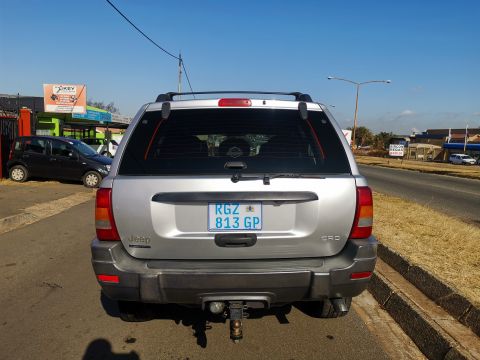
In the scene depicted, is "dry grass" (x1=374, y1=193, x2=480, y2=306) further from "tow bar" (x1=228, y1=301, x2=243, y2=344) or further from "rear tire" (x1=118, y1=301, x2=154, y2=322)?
"rear tire" (x1=118, y1=301, x2=154, y2=322)

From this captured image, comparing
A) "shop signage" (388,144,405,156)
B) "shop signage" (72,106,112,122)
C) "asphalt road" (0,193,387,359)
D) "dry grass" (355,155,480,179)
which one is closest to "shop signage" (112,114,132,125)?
"shop signage" (72,106,112,122)

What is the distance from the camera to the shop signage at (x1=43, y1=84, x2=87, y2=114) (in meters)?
29.0

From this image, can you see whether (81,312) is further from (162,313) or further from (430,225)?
(430,225)

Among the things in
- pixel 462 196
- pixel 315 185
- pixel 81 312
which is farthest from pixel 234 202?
pixel 462 196

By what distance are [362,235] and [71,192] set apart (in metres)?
11.2

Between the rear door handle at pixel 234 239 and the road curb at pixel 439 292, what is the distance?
1958mm

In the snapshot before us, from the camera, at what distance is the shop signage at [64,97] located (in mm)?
28953

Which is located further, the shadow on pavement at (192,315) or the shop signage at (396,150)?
the shop signage at (396,150)

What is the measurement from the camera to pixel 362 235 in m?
2.85

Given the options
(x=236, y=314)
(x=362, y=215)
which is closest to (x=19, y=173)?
(x=236, y=314)

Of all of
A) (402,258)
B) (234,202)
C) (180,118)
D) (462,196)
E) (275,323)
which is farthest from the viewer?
(462,196)

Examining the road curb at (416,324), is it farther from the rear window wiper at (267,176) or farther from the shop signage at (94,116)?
the shop signage at (94,116)

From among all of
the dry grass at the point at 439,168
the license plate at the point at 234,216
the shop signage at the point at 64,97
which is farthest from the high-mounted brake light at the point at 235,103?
the shop signage at the point at 64,97

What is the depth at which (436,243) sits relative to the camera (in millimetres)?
5906
